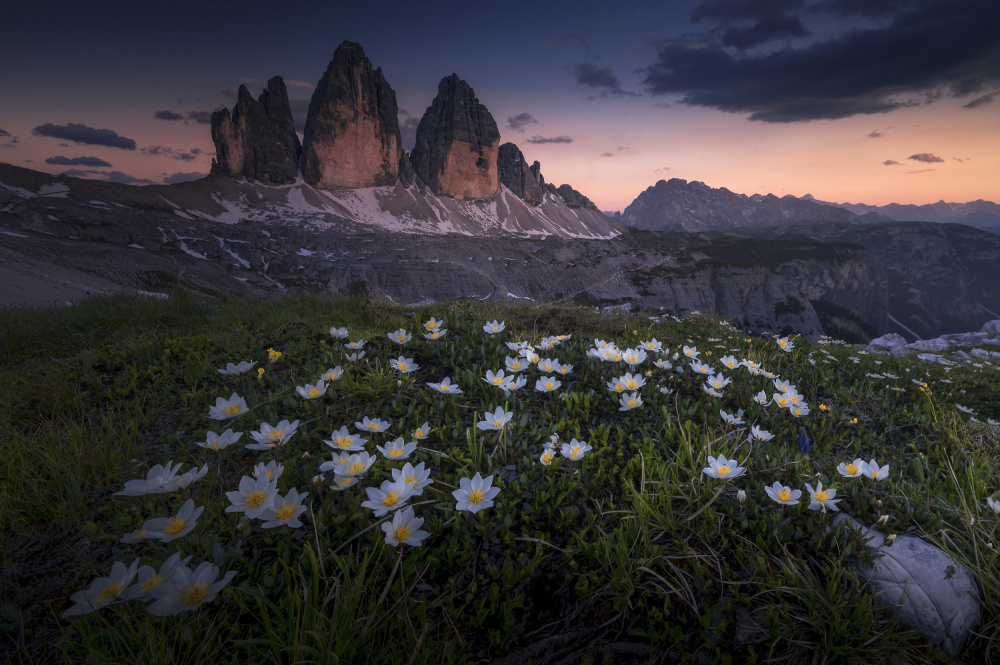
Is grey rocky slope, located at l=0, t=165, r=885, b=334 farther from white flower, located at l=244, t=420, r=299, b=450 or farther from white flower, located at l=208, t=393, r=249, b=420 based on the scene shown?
white flower, located at l=244, t=420, r=299, b=450

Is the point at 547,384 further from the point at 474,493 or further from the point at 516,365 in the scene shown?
the point at 474,493

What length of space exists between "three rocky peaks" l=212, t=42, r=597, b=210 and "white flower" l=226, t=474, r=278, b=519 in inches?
6585

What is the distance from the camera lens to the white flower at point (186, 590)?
47.4 inches

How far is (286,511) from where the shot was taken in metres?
1.66

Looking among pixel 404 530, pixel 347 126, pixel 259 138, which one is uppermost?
pixel 347 126

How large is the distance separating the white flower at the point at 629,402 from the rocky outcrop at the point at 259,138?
557 ft

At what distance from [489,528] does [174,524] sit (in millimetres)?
1290

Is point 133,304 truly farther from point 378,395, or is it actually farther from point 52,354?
point 378,395

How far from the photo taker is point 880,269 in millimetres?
170625

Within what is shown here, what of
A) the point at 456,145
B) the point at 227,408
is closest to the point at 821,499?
the point at 227,408

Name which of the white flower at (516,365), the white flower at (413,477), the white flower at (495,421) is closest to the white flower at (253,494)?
the white flower at (413,477)

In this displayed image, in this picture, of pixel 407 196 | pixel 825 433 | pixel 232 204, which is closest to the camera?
pixel 825 433

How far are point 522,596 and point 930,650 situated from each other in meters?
1.58

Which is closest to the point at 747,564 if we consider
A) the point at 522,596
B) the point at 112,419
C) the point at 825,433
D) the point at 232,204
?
the point at 522,596
